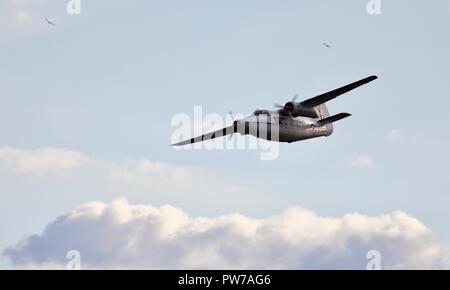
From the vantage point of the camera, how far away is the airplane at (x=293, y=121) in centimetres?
8081

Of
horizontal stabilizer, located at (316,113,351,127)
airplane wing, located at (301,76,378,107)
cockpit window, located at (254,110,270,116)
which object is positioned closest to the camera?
airplane wing, located at (301,76,378,107)

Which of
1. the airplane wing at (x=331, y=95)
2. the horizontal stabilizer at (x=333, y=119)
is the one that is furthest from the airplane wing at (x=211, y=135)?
the horizontal stabilizer at (x=333, y=119)

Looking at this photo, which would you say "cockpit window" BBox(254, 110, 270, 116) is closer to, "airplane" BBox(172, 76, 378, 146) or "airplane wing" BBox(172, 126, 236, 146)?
"airplane" BBox(172, 76, 378, 146)

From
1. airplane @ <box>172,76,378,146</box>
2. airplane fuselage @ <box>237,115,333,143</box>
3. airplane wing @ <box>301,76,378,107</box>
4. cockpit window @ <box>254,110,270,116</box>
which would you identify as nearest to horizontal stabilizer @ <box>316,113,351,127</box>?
airplane @ <box>172,76,378,146</box>

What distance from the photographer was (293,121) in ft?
278

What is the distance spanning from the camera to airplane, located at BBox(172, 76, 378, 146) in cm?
8081

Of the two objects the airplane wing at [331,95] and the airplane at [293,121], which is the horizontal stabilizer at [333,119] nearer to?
the airplane at [293,121]

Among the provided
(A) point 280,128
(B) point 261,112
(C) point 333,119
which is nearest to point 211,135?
(B) point 261,112

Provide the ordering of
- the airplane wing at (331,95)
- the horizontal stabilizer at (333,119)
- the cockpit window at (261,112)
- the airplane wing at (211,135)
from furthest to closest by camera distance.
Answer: the airplane wing at (211,135) < the cockpit window at (261,112) < the horizontal stabilizer at (333,119) < the airplane wing at (331,95)

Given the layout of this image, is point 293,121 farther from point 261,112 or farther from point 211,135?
point 211,135
